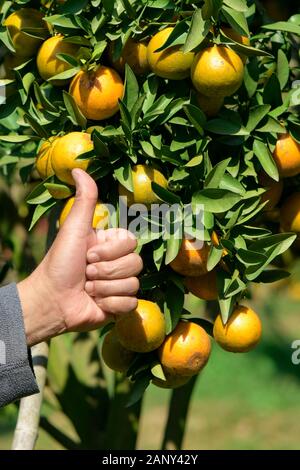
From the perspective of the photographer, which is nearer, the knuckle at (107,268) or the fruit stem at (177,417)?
the knuckle at (107,268)

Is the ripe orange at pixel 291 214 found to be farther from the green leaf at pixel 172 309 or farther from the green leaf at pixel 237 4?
the green leaf at pixel 237 4

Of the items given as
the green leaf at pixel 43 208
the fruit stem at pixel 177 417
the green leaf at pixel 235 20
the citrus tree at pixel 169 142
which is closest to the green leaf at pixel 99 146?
the citrus tree at pixel 169 142

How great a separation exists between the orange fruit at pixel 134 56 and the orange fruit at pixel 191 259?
229 mm

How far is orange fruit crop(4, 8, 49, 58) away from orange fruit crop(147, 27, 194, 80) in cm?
19

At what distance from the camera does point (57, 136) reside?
1068 millimetres

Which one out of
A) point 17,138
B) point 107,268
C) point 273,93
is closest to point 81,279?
point 107,268

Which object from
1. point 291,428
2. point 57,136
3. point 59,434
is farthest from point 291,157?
point 291,428

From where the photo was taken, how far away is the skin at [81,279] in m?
0.96

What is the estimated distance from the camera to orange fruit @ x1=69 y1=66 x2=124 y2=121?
1005 millimetres

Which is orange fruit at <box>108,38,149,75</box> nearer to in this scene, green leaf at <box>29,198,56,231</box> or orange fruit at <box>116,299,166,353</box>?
green leaf at <box>29,198,56,231</box>

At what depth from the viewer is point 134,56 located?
1.04 meters

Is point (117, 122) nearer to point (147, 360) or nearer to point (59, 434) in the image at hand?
point (147, 360)

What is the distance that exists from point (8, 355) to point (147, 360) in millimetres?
188
